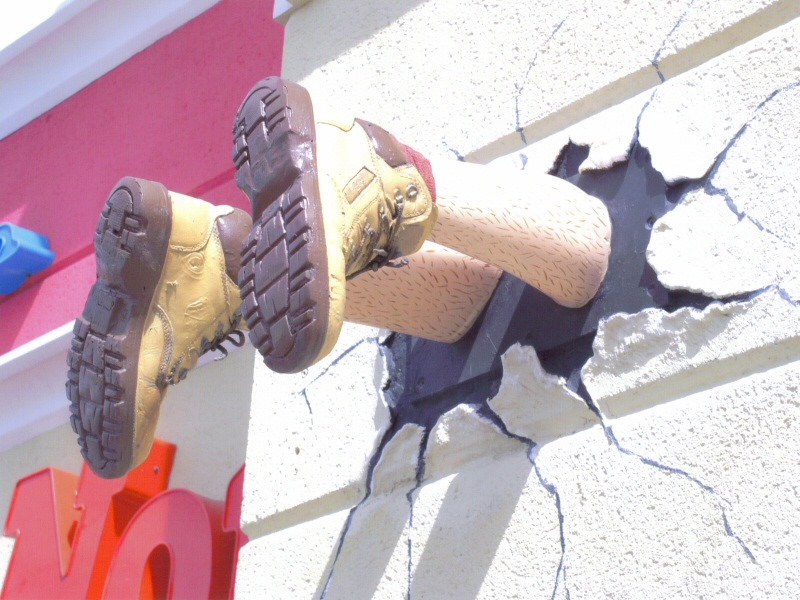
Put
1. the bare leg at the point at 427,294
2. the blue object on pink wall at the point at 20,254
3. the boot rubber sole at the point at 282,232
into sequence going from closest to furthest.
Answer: the boot rubber sole at the point at 282,232 < the bare leg at the point at 427,294 < the blue object on pink wall at the point at 20,254

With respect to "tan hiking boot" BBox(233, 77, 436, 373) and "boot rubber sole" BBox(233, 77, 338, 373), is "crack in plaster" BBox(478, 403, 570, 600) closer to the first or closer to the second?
"tan hiking boot" BBox(233, 77, 436, 373)

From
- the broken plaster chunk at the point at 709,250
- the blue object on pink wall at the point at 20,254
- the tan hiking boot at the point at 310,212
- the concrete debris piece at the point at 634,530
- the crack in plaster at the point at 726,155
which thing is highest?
the tan hiking boot at the point at 310,212

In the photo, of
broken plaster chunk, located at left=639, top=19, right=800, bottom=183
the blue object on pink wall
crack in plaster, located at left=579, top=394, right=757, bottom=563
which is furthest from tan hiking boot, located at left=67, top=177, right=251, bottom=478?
the blue object on pink wall

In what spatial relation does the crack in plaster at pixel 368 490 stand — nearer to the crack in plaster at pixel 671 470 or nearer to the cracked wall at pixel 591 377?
the cracked wall at pixel 591 377

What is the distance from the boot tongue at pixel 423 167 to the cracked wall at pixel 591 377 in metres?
0.31

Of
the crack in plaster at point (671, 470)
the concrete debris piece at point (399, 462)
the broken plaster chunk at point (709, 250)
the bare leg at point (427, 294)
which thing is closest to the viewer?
the crack in plaster at point (671, 470)

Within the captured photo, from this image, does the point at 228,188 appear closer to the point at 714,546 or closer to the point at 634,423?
the point at 634,423

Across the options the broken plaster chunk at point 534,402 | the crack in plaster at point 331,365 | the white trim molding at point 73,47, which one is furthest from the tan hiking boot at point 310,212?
the white trim molding at point 73,47

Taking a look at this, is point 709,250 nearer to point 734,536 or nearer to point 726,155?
point 726,155

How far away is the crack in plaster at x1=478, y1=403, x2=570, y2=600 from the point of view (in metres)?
1.43

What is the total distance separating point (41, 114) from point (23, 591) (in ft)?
5.15

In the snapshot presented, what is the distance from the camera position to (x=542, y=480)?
1512mm

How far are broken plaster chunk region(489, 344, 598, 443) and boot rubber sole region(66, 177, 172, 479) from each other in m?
0.52

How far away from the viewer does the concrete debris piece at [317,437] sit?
182 centimetres
